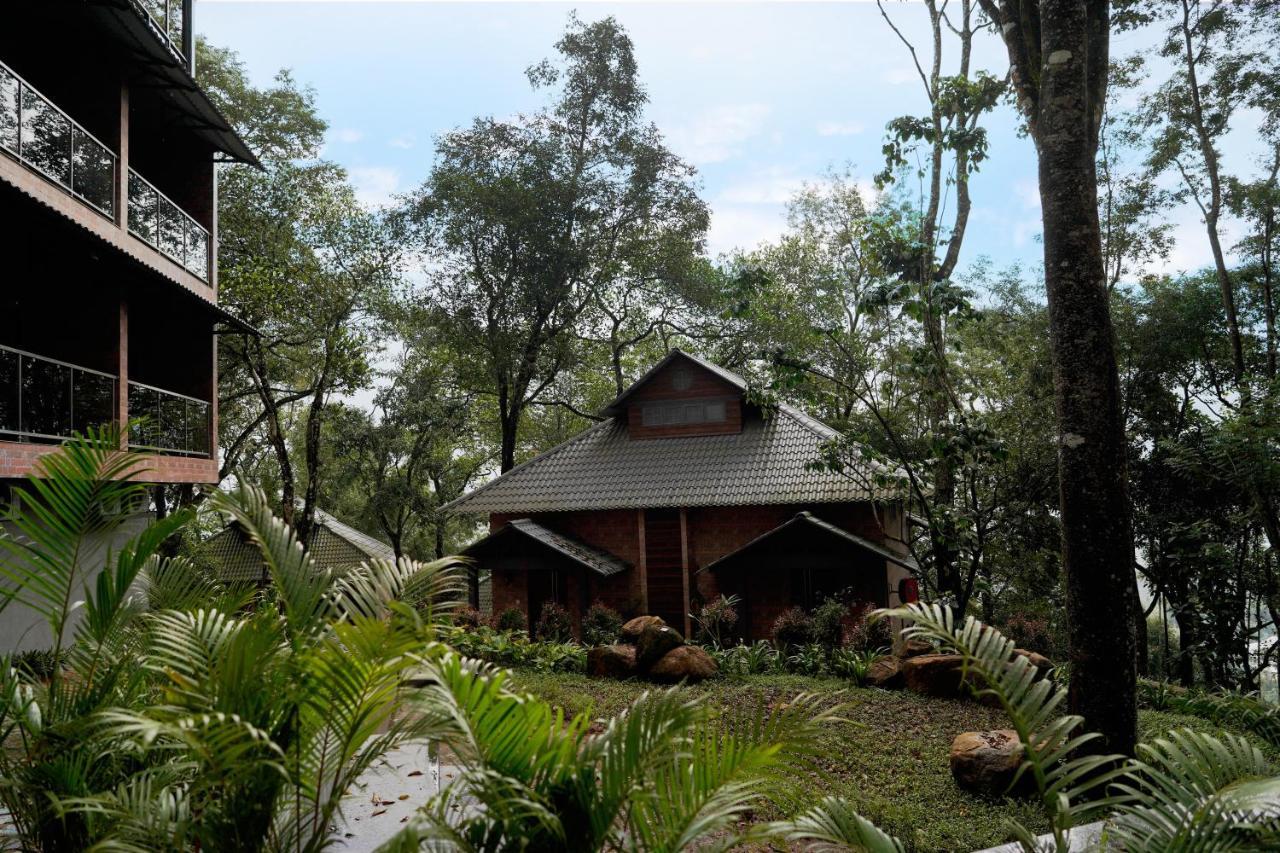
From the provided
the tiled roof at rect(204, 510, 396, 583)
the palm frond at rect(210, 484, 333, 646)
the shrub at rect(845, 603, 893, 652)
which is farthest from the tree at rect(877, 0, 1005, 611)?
the tiled roof at rect(204, 510, 396, 583)

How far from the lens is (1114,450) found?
16.0ft

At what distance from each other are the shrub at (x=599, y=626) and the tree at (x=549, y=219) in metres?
9.66

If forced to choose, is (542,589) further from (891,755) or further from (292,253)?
(891,755)

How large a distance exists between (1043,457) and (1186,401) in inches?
198

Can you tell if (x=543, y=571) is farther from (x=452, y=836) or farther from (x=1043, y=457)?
(x=452, y=836)

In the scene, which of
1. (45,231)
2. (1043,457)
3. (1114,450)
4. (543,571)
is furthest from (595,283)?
(1114,450)

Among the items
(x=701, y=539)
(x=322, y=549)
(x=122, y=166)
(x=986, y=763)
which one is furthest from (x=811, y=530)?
(x=322, y=549)

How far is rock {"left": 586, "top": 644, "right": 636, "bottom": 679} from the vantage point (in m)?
10.2

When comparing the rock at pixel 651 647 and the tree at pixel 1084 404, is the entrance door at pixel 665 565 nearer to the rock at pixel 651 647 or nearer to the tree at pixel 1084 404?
the rock at pixel 651 647

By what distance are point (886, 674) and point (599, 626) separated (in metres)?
6.04

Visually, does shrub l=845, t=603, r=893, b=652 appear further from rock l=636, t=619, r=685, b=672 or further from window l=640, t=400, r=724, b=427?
window l=640, t=400, r=724, b=427

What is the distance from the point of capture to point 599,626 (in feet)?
47.5

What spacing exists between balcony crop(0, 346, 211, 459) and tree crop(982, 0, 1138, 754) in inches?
298

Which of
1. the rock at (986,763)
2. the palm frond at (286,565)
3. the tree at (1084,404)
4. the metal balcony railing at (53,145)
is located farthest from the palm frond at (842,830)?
the metal balcony railing at (53,145)
